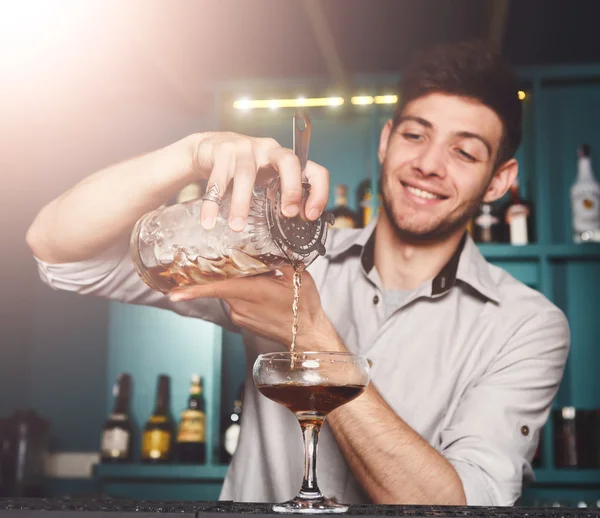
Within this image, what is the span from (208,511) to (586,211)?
1658mm

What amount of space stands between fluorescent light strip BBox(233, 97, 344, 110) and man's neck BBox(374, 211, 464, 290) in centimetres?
53

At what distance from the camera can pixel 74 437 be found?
92.3 inches

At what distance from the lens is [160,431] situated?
7.32ft

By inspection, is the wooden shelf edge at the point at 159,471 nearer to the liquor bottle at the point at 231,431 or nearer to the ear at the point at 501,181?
the liquor bottle at the point at 231,431

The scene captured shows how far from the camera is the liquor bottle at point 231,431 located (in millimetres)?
2123

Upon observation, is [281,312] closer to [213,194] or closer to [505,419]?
[213,194]

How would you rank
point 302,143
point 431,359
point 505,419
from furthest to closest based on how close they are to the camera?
point 431,359 → point 505,419 → point 302,143

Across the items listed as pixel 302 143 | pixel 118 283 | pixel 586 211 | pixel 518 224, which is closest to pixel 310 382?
pixel 302 143

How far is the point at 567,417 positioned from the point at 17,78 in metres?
1.97

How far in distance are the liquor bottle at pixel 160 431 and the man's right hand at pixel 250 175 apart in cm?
102

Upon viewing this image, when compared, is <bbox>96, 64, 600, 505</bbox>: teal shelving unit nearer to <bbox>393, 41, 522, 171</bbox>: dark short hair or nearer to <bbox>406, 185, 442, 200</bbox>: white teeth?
<bbox>393, 41, 522, 171</bbox>: dark short hair

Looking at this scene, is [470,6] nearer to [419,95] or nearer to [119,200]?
[419,95]

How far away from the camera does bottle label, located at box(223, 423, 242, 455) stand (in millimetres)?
2129

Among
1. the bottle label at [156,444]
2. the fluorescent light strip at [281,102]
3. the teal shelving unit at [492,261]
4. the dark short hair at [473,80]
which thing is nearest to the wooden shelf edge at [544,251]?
the teal shelving unit at [492,261]
